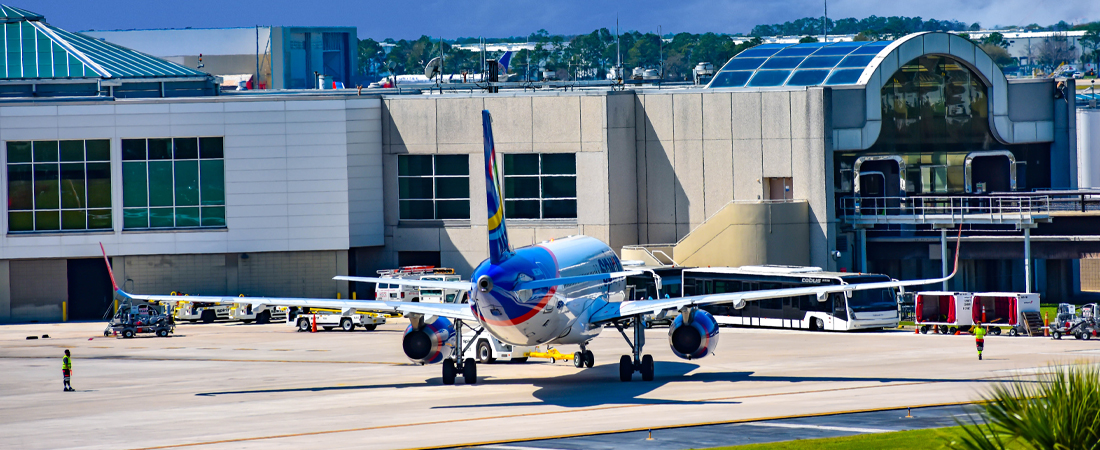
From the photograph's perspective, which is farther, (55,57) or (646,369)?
(55,57)

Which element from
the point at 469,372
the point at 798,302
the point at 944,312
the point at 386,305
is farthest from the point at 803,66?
the point at 386,305

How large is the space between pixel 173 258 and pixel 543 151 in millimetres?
A: 27296

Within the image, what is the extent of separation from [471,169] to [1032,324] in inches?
1656

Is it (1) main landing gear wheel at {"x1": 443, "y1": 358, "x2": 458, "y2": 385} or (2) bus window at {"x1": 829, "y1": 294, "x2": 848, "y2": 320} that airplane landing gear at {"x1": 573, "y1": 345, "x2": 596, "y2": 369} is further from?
(2) bus window at {"x1": 829, "y1": 294, "x2": 848, "y2": 320}

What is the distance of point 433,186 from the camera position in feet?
306

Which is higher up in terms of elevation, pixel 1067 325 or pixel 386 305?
pixel 386 305

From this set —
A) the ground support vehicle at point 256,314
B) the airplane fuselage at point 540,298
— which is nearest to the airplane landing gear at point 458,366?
the airplane fuselage at point 540,298

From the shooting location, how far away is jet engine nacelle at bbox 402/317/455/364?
4497 cm

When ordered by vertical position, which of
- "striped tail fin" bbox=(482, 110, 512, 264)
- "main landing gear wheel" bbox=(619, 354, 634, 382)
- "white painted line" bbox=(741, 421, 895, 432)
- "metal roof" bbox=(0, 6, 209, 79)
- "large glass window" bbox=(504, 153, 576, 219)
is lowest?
"white painted line" bbox=(741, 421, 895, 432)

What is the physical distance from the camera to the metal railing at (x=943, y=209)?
259 feet

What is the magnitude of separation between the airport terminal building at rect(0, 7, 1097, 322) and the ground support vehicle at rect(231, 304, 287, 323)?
5337 millimetres

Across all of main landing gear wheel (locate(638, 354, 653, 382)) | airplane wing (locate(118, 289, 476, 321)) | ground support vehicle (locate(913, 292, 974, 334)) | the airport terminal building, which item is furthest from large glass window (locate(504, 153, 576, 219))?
main landing gear wheel (locate(638, 354, 653, 382))

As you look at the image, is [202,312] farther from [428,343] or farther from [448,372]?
[448,372]

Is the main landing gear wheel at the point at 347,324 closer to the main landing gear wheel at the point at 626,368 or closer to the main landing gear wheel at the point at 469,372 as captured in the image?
the main landing gear wheel at the point at 469,372
